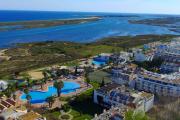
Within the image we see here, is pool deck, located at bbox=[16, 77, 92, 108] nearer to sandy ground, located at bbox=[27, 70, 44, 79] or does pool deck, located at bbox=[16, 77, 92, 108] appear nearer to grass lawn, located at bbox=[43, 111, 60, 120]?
grass lawn, located at bbox=[43, 111, 60, 120]

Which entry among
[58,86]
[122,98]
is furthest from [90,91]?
[122,98]

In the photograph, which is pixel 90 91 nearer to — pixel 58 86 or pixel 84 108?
pixel 58 86

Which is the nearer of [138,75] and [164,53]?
[138,75]

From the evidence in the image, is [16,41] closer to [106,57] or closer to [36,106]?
[106,57]

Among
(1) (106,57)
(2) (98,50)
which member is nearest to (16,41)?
(2) (98,50)

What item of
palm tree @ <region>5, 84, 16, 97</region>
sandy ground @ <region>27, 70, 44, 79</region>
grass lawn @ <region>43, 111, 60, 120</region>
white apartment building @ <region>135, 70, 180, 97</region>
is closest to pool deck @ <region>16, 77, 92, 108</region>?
palm tree @ <region>5, 84, 16, 97</region>

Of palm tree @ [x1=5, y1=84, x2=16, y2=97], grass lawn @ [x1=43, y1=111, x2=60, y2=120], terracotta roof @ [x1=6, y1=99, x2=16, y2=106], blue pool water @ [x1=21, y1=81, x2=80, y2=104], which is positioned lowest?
blue pool water @ [x1=21, y1=81, x2=80, y2=104]

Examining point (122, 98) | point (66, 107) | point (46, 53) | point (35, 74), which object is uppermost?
point (122, 98)
